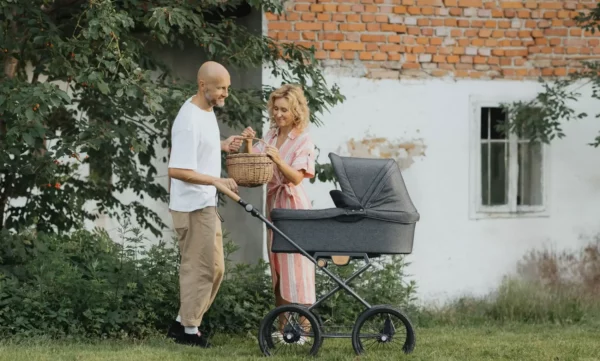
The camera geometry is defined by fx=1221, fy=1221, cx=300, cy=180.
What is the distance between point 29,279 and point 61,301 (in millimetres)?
498

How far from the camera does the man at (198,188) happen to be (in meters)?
7.43

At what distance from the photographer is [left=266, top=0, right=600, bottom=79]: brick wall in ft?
36.2

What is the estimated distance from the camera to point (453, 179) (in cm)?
1148

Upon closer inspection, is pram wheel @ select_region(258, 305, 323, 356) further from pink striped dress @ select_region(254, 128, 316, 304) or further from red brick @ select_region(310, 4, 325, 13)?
red brick @ select_region(310, 4, 325, 13)

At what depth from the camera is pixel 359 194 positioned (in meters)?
7.36

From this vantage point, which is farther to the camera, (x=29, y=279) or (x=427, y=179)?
(x=427, y=179)

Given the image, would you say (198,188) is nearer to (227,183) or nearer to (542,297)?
(227,183)

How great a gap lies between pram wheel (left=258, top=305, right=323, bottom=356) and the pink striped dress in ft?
1.16

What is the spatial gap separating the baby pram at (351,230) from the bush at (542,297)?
2.68m

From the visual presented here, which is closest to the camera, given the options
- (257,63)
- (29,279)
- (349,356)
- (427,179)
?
(349,356)

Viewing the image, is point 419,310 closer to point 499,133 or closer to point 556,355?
point 499,133

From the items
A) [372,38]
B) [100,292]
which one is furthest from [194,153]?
[372,38]

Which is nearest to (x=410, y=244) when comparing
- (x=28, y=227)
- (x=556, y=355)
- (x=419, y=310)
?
(x=556, y=355)

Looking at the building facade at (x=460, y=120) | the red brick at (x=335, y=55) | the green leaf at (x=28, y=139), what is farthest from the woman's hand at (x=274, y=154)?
the red brick at (x=335, y=55)
